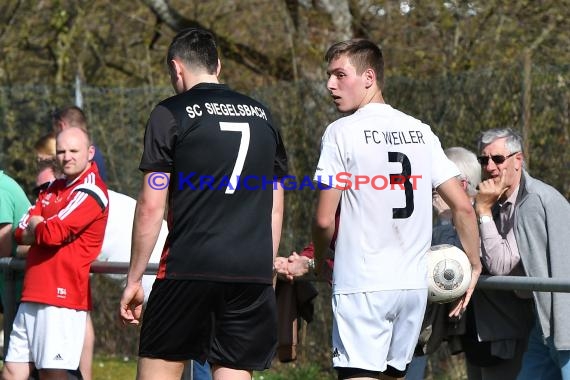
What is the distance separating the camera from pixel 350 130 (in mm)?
5305

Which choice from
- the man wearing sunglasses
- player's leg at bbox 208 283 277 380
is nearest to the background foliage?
the man wearing sunglasses

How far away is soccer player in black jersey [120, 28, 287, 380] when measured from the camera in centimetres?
529

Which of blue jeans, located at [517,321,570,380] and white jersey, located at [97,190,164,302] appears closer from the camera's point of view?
blue jeans, located at [517,321,570,380]

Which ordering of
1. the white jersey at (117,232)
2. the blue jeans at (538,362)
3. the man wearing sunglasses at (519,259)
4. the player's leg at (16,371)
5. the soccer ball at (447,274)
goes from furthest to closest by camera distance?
the white jersey at (117,232) < the player's leg at (16,371) < the blue jeans at (538,362) < the man wearing sunglasses at (519,259) < the soccer ball at (447,274)

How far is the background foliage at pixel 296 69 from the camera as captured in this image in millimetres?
8852

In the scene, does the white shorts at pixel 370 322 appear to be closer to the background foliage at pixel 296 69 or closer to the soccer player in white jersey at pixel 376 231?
the soccer player in white jersey at pixel 376 231

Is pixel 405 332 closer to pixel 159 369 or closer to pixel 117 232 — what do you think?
pixel 159 369

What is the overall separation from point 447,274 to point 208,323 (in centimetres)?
118

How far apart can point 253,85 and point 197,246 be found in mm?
8420

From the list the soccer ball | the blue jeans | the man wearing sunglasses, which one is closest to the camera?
the soccer ball

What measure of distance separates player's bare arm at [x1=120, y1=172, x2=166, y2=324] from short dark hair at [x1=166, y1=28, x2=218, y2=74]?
2.07 ft

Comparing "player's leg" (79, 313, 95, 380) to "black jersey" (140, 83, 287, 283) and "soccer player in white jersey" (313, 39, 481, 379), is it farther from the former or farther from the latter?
"soccer player in white jersey" (313, 39, 481, 379)

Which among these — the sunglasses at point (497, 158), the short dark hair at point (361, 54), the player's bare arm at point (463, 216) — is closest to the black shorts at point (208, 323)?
the player's bare arm at point (463, 216)

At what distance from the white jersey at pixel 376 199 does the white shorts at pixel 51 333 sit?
7.33ft
